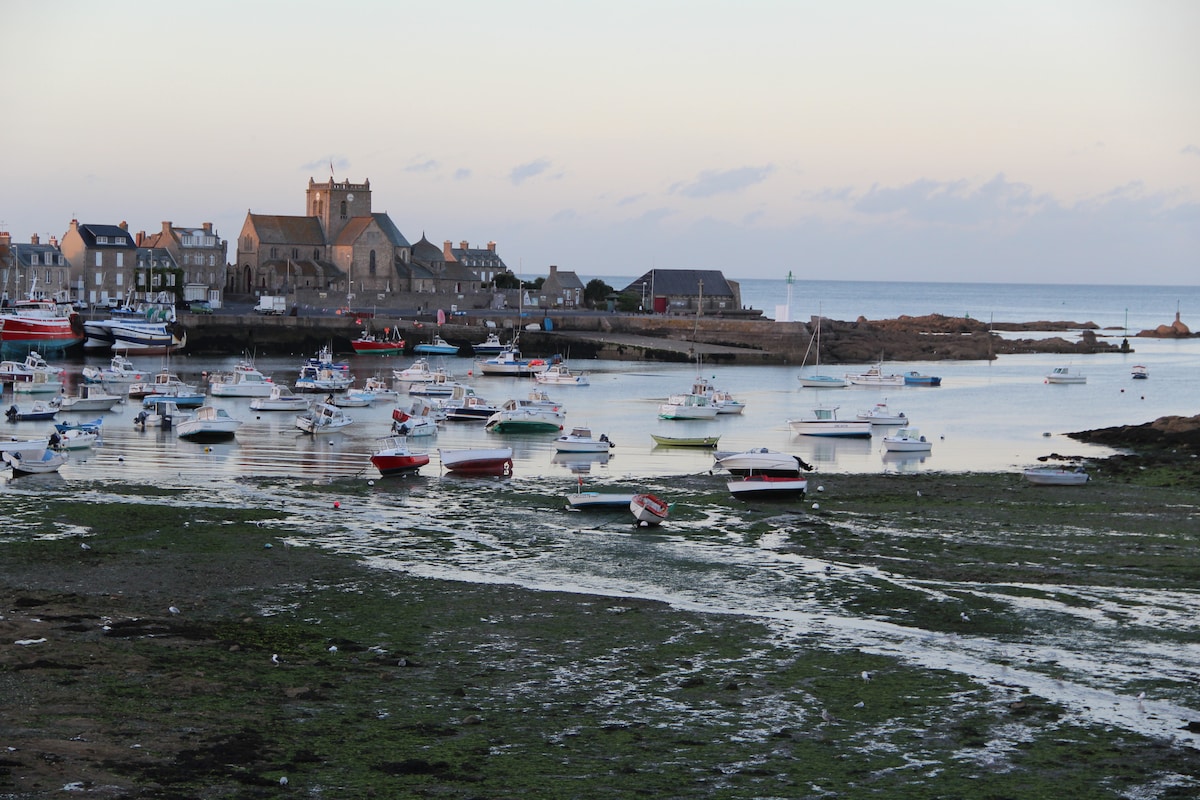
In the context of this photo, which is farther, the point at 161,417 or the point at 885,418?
the point at 885,418

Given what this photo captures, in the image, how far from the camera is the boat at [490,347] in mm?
96562

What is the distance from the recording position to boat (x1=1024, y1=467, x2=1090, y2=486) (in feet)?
116

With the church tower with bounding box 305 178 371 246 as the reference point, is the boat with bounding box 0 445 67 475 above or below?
below

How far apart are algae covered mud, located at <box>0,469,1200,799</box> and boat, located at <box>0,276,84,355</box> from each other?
6735 cm

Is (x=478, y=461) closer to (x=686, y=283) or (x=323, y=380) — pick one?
(x=323, y=380)

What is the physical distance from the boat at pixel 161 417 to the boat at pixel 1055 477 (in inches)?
1169

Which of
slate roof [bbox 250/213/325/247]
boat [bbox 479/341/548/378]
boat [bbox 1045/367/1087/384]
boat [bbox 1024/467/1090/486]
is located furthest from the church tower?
boat [bbox 1024/467/1090/486]

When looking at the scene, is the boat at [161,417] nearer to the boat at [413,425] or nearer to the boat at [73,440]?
the boat at [73,440]

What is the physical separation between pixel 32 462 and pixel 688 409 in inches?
1132

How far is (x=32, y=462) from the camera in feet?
114

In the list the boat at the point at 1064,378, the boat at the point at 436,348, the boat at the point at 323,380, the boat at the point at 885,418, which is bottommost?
the boat at the point at 885,418

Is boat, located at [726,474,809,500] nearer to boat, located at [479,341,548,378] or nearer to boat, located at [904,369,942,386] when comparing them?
boat, located at [904,369,942,386]

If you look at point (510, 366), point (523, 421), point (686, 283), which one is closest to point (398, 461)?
point (523, 421)

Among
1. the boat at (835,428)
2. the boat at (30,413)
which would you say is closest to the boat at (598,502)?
the boat at (835,428)
